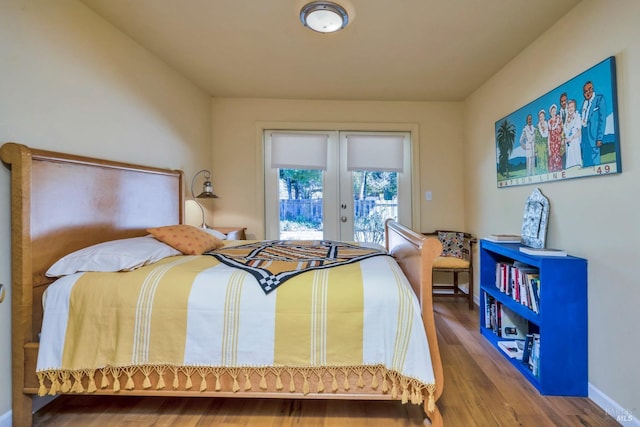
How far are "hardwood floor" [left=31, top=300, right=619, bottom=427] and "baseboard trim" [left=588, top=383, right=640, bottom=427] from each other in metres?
0.03

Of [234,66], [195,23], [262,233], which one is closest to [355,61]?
[234,66]

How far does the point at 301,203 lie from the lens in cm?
357

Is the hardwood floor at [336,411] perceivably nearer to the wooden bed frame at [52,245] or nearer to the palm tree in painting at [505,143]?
the wooden bed frame at [52,245]

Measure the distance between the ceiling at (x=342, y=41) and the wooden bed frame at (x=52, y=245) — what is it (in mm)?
1121

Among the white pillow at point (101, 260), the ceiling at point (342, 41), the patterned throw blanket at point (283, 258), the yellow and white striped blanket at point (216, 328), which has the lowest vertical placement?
the yellow and white striped blanket at point (216, 328)

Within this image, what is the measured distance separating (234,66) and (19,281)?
2.17 m

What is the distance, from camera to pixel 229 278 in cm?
134

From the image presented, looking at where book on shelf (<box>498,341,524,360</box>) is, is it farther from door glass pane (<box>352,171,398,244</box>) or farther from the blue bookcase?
door glass pane (<box>352,171,398,244</box>)

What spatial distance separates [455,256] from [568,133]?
1.73 meters

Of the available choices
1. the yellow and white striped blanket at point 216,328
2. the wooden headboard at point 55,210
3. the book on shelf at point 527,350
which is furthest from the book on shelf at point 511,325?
the wooden headboard at point 55,210

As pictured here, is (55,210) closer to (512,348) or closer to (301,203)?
(301,203)

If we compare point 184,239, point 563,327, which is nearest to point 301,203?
point 184,239

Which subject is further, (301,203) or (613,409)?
(301,203)

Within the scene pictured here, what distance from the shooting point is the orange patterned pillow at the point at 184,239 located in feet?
6.14
